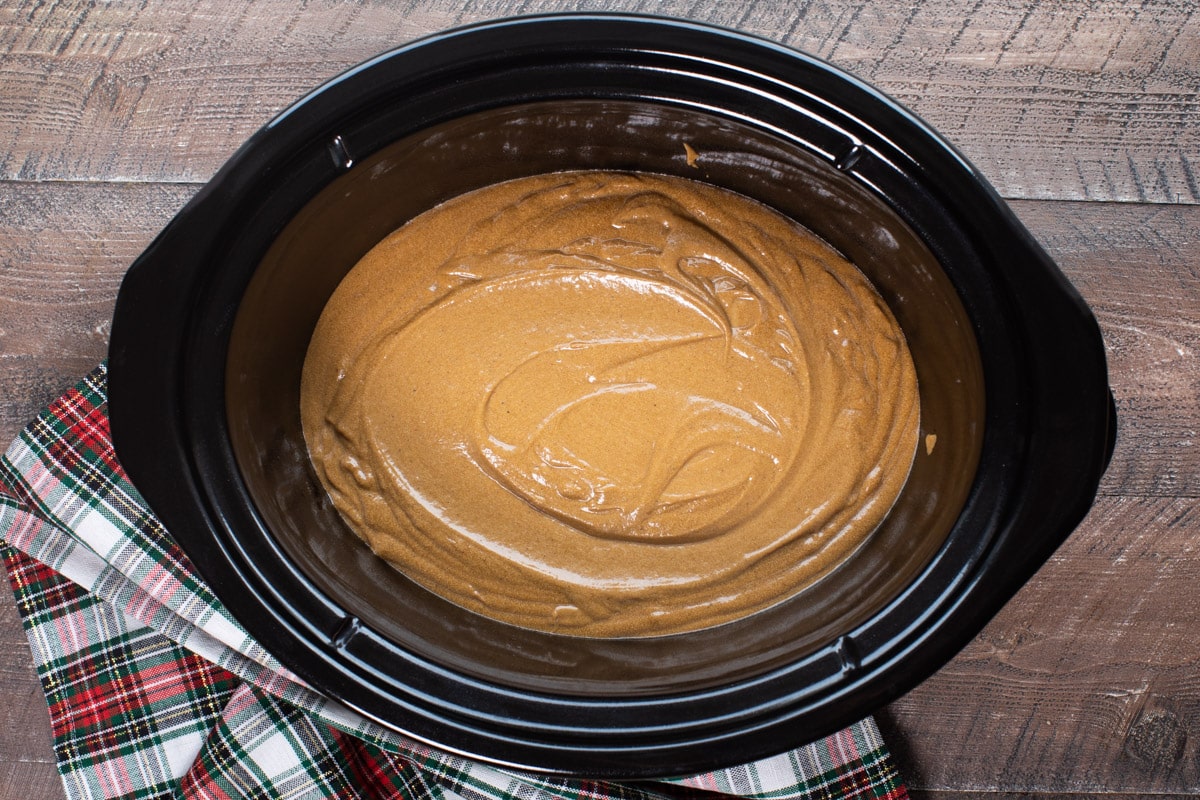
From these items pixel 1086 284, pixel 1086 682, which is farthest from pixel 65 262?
pixel 1086 682

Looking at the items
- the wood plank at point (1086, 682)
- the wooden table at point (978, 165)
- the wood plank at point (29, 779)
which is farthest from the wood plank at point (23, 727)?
the wood plank at point (1086, 682)

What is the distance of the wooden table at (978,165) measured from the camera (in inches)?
51.7

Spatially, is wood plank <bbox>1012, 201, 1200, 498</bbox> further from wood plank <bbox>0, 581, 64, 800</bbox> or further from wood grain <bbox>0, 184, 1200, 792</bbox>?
wood plank <bbox>0, 581, 64, 800</bbox>

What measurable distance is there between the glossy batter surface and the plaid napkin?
0.28 metres

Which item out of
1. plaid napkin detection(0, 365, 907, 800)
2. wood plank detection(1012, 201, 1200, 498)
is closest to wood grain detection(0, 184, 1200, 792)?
wood plank detection(1012, 201, 1200, 498)

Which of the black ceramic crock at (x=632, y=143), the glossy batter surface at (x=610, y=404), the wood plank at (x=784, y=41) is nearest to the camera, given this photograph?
the black ceramic crock at (x=632, y=143)

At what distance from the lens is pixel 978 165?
4.30ft

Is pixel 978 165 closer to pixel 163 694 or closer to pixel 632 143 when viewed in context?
pixel 632 143

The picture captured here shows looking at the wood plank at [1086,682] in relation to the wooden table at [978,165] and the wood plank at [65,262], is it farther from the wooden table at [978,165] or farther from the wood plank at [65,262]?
the wood plank at [65,262]

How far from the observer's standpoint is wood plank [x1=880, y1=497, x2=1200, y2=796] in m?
1.34

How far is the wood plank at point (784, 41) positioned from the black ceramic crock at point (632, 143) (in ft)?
1.16

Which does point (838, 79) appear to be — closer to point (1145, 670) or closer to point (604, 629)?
point (604, 629)

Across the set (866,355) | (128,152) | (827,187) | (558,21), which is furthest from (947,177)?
(128,152)

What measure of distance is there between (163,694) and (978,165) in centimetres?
146
